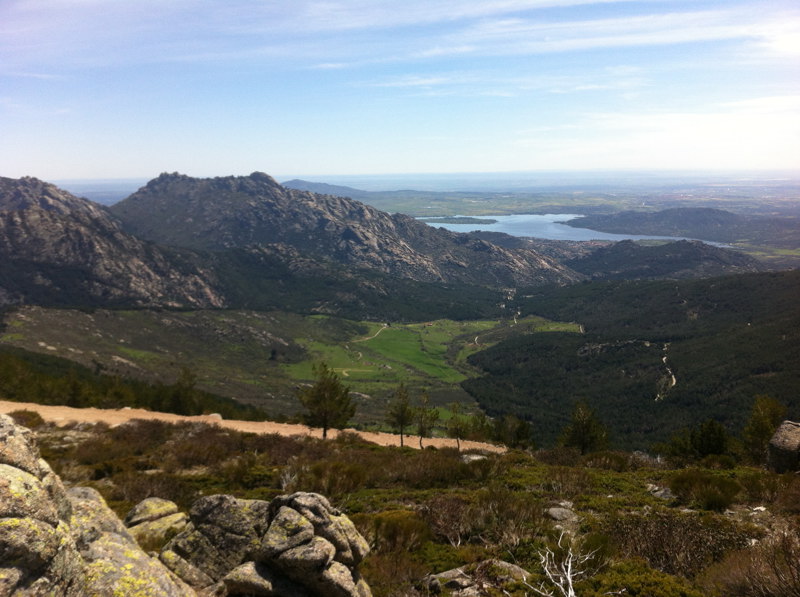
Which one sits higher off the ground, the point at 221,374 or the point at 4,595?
the point at 4,595

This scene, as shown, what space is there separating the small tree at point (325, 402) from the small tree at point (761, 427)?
38255mm

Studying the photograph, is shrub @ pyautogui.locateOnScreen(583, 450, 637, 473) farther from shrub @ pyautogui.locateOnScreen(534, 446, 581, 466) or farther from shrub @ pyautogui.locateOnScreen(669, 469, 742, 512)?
shrub @ pyautogui.locateOnScreen(669, 469, 742, 512)

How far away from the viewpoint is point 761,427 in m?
38.5

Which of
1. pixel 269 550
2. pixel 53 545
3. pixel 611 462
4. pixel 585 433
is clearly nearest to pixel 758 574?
pixel 269 550

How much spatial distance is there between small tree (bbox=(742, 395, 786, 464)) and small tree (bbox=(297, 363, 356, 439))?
1506 inches

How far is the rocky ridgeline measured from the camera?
6.44 metres

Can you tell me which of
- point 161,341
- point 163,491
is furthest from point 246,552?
point 161,341

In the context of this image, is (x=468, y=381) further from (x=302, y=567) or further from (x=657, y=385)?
(x=302, y=567)

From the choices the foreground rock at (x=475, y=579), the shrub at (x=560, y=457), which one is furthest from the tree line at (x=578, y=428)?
the foreground rock at (x=475, y=579)

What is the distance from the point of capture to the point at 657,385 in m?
165

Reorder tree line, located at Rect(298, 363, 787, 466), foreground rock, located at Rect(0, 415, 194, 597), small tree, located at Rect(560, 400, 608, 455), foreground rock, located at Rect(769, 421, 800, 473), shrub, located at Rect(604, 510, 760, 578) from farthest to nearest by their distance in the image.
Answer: small tree, located at Rect(560, 400, 608, 455) → tree line, located at Rect(298, 363, 787, 466) → foreground rock, located at Rect(769, 421, 800, 473) → shrub, located at Rect(604, 510, 760, 578) → foreground rock, located at Rect(0, 415, 194, 597)

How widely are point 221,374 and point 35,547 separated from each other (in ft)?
597

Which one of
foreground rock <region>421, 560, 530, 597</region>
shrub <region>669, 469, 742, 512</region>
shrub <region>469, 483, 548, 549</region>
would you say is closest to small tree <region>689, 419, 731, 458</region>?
shrub <region>669, 469, 742, 512</region>

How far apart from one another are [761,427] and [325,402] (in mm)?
41785
